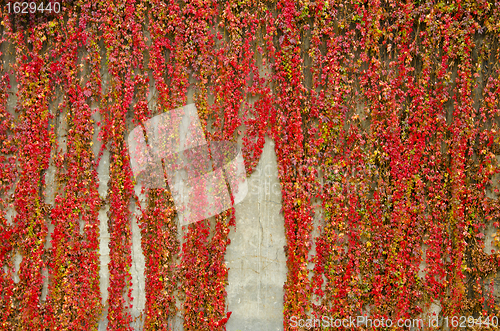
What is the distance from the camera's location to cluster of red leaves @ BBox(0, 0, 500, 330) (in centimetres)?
274

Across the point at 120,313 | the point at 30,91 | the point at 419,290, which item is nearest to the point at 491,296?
the point at 419,290

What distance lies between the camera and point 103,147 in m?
2.85

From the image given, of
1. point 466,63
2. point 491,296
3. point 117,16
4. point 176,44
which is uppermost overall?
point 117,16

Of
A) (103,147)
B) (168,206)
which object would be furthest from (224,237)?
(103,147)

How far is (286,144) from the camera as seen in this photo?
9.18 feet

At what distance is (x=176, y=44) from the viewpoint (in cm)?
280

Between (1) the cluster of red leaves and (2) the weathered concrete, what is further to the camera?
(2) the weathered concrete

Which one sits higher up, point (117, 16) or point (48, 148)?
point (117, 16)

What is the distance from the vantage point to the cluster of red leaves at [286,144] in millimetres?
2738

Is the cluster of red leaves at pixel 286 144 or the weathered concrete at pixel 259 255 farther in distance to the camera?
the weathered concrete at pixel 259 255

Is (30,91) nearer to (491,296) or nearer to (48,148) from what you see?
(48,148)

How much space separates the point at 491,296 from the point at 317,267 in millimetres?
1603

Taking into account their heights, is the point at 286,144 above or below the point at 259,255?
above

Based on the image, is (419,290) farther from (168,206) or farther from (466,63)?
(168,206)
